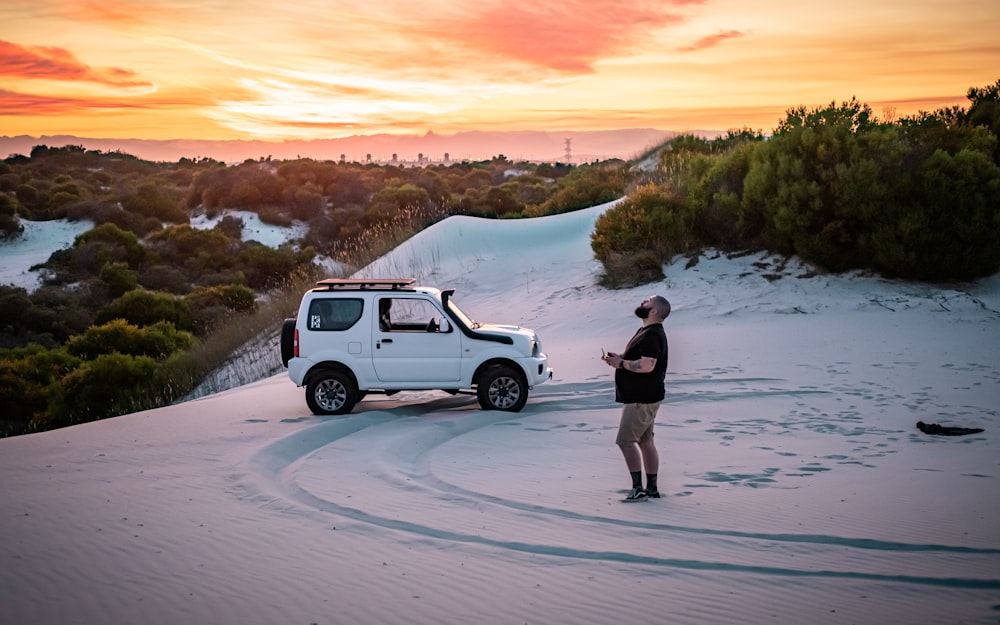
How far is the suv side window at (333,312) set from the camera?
13.0 metres

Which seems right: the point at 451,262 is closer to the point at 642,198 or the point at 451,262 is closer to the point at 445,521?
the point at 642,198

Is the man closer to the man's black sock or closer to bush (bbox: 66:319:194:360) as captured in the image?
the man's black sock

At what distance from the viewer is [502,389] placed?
1302 centimetres

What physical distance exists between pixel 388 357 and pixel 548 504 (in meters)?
5.06

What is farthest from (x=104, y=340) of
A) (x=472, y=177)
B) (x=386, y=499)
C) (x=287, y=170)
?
(x=472, y=177)

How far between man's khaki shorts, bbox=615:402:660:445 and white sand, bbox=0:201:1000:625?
25.6 inches

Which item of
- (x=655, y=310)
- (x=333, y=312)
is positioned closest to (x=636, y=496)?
(x=655, y=310)

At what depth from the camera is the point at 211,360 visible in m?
23.1

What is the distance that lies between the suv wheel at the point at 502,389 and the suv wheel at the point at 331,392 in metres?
1.87

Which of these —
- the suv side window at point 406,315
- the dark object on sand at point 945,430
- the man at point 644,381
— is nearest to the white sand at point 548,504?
the dark object on sand at point 945,430

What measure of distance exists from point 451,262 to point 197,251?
2521cm

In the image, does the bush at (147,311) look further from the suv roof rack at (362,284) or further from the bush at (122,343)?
the suv roof rack at (362,284)

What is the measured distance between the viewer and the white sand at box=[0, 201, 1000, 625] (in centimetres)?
615

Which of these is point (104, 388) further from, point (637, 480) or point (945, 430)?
point (945, 430)
